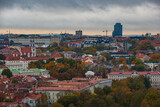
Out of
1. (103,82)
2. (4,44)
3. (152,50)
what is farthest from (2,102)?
(4,44)

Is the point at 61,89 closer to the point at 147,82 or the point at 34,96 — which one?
the point at 34,96

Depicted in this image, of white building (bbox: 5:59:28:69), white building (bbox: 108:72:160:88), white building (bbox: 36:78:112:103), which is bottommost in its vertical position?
white building (bbox: 108:72:160:88)

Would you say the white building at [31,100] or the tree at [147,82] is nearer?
the white building at [31,100]

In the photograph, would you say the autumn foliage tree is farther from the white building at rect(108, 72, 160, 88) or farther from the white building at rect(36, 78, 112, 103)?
the white building at rect(108, 72, 160, 88)

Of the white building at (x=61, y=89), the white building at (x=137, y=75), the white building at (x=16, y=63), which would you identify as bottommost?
the white building at (x=137, y=75)

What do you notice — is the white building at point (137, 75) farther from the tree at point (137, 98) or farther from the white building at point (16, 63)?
the tree at point (137, 98)

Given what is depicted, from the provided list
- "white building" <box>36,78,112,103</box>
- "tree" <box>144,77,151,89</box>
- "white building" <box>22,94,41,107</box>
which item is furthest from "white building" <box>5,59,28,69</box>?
"white building" <box>22,94,41,107</box>

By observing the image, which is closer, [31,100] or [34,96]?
[31,100]

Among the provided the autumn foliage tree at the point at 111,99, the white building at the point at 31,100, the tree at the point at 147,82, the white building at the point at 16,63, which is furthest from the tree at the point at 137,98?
the white building at the point at 16,63

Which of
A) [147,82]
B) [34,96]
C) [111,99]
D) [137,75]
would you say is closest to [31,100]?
[34,96]

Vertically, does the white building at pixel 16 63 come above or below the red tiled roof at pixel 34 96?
below

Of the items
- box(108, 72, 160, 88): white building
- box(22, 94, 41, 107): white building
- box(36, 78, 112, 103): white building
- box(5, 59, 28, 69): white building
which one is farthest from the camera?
box(5, 59, 28, 69): white building
